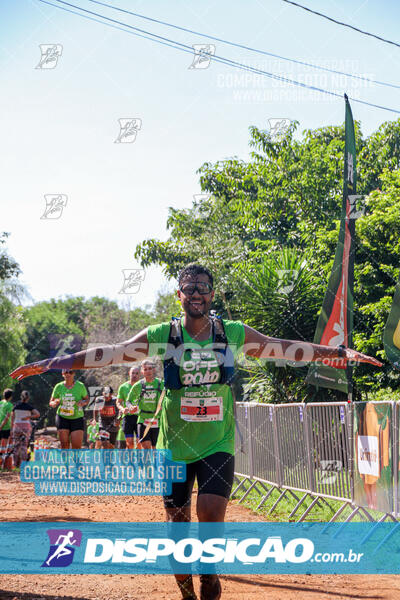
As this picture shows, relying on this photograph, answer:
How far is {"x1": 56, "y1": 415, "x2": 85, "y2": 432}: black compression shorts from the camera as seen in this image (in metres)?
12.3

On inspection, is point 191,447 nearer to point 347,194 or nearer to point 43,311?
point 347,194

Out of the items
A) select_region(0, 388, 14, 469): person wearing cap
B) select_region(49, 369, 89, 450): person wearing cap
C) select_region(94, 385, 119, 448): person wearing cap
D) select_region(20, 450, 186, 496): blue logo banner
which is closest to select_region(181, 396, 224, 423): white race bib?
select_region(20, 450, 186, 496): blue logo banner

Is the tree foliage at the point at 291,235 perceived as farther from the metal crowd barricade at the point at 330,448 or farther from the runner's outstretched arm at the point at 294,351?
the runner's outstretched arm at the point at 294,351

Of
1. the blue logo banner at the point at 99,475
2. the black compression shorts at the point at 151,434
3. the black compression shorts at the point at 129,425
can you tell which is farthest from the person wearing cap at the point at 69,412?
the black compression shorts at the point at 151,434

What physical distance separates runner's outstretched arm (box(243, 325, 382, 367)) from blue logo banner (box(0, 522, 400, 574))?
5.85ft

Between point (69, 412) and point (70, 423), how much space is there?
7.6 inches

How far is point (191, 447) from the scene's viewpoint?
13.9ft

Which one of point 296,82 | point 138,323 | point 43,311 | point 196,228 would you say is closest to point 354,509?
point 296,82

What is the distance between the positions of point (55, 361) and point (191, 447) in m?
0.94

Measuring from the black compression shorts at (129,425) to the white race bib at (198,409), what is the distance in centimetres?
889

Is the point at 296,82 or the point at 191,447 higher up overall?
the point at 296,82

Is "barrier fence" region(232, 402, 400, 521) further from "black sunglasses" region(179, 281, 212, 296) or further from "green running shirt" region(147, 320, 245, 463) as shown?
"black sunglasses" region(179, 281, 212, 296)

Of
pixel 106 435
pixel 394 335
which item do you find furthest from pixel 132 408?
pixel 394 335

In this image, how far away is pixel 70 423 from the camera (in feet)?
40.7
